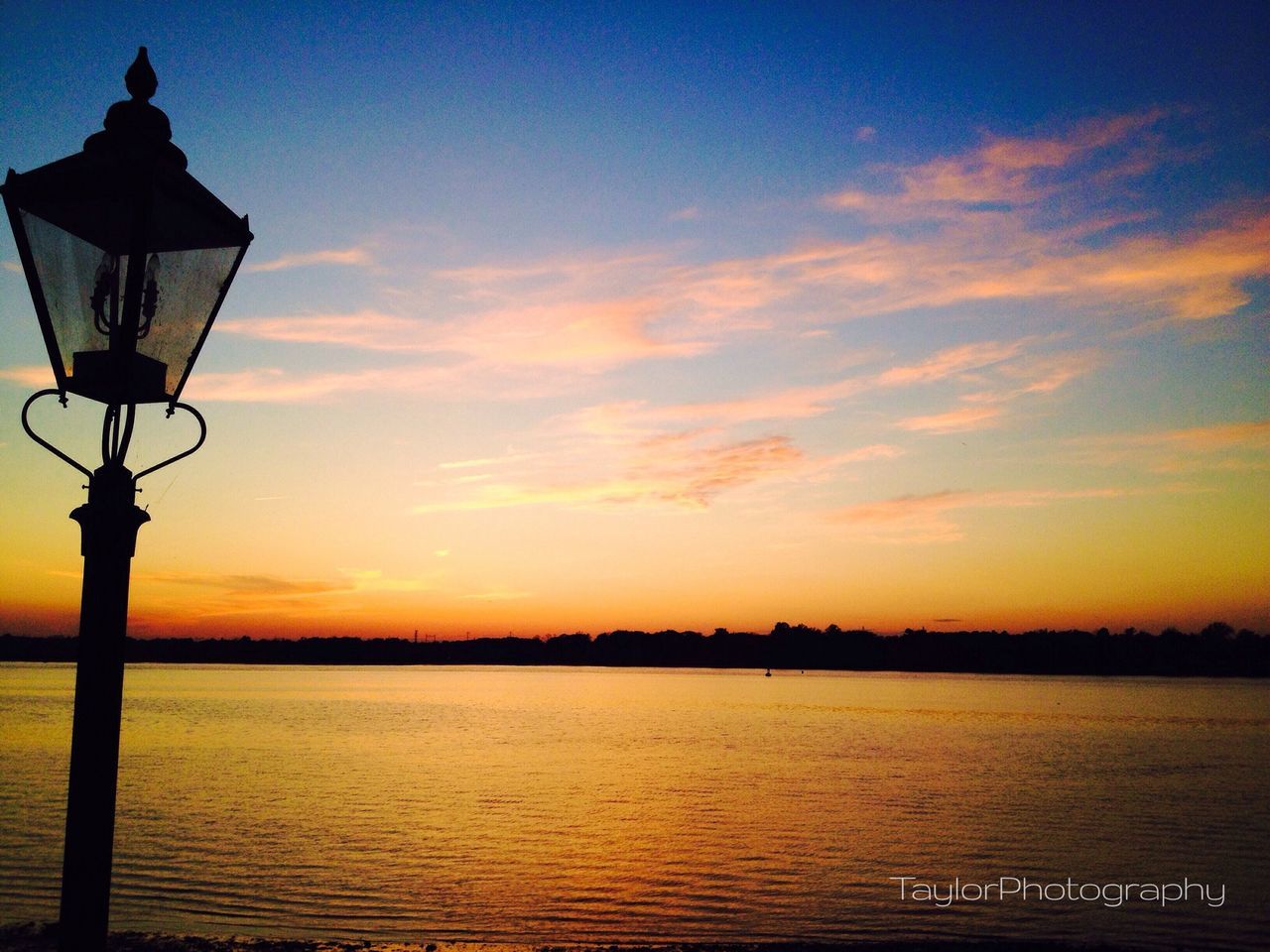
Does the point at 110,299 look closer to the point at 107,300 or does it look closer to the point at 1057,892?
the point at 107,300

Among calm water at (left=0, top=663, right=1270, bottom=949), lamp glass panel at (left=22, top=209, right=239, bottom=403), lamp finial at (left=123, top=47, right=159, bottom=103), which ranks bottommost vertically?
calm water at (left=0, top=663, right=1270, bottom=949)

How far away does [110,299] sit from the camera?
4.66m

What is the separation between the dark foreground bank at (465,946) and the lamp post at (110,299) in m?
15.0

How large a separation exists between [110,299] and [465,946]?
16753 mm

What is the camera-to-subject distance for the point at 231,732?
71812mm

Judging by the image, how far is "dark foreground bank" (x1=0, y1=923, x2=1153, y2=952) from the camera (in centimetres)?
1666

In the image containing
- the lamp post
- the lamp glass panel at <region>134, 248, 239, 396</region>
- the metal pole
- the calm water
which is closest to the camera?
the metal pole

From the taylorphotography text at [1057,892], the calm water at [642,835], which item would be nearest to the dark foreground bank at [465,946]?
the calm water at [642,835]

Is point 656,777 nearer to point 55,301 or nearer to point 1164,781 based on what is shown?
point 1164,781

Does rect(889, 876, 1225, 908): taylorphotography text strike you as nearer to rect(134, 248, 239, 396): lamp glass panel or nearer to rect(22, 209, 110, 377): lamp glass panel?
rect(134, 248, 239, 396): lamp glass panel

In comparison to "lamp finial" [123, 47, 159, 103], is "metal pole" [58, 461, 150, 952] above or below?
below

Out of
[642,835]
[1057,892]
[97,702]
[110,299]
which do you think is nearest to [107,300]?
[110,299]

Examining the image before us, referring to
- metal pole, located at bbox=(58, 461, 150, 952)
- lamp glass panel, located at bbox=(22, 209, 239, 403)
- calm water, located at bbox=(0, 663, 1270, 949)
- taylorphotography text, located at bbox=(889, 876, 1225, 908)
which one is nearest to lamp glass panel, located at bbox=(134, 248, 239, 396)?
lamp glass panel, located at bbox=(22, 209, 239, 403)

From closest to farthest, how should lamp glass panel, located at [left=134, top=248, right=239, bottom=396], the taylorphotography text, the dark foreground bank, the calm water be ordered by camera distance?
lamp glass panel, located at [left=134, top=248, right=239, bottom=396] → the dark foreground bank → the calm water → the taylorphotography text
